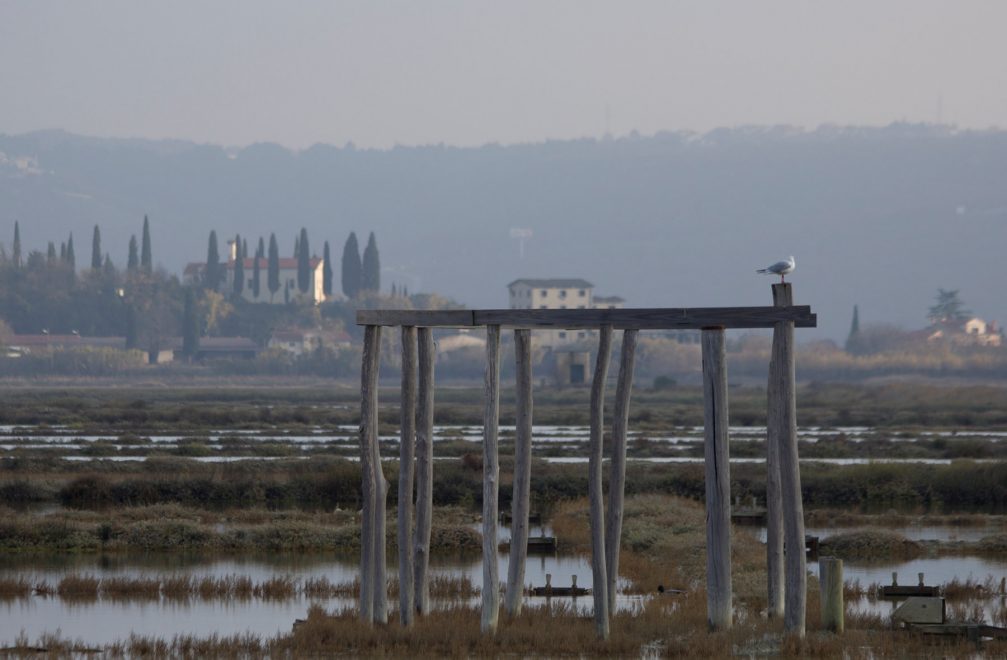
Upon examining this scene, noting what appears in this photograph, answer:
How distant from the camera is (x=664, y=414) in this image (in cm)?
8419

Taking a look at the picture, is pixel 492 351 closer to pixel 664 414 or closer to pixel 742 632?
pixel 742 632

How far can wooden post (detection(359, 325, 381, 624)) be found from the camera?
1769cm

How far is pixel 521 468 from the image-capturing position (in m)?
17.7

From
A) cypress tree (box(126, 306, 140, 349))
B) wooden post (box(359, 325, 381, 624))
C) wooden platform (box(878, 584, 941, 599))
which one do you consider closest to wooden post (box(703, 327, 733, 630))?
wooden post (box(359, 325, 381, 624))

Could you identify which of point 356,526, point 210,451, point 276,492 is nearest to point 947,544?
point 356,526

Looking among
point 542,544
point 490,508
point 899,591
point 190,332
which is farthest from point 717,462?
point 190,332

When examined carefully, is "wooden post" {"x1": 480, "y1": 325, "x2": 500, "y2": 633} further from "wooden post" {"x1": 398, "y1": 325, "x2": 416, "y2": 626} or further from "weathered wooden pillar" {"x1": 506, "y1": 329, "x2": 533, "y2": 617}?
"wooden post" {"x1": 398, "y1": 325, "x2": 416, "y2": 626}

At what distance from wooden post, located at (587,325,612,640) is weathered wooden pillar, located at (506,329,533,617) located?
2.17ft

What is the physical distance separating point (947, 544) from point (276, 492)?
48.0 feet

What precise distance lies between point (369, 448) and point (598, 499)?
8.01ft

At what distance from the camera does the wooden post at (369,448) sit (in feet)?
58.0

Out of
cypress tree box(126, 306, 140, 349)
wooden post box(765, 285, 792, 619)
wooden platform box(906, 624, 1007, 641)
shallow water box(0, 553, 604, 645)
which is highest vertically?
cypress tree box(126, 306, 140, 349)

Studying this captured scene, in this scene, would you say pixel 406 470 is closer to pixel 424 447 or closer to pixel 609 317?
pixel 424 447

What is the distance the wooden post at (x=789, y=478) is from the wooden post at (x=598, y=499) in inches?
67.4
